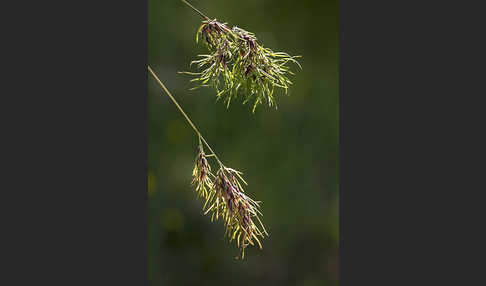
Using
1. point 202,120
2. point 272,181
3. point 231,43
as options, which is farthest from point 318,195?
point 231,43

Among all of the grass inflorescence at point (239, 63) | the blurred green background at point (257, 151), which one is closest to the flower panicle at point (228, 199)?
the blurred green background at point (257, 151)

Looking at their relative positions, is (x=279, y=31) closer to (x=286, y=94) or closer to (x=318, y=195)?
(x=286, y=94)

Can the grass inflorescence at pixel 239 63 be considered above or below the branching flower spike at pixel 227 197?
above

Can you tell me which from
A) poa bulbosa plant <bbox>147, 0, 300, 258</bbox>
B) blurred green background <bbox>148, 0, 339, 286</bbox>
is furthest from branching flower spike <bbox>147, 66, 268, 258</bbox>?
blurred green background <bbox>148, 0, 339, 286</bbox>

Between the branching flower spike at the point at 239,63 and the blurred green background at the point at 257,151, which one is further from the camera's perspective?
the blurred green background at the point at 257,151

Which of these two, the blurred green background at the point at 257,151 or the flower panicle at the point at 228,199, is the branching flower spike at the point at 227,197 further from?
the blurred green background at the point at 257,151

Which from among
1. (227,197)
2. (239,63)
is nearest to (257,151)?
(227,197)

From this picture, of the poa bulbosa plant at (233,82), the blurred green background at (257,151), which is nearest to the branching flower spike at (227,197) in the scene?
the poa bulbosa plant at (233,82)
